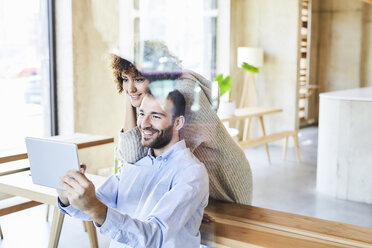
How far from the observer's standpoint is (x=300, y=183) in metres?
3.90

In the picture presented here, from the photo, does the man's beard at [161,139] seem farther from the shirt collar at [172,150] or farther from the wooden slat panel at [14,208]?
the wooden slat panel at [14,208]

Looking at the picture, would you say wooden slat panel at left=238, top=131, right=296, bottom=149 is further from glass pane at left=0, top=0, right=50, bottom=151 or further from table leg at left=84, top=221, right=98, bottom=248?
table leg at left=84, top=221, right=98, bottom=248

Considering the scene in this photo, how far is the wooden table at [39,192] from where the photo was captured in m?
A: 2.11

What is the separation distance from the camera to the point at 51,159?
1077 millimetres

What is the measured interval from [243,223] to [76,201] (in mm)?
589

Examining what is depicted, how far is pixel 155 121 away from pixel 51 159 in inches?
10.2

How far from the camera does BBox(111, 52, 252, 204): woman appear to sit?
115cm

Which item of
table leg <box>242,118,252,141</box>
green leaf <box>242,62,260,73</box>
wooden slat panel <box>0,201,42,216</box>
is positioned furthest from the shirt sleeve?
table leg <box>242,118,252,141</box>

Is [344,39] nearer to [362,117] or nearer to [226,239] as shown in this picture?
[362,117]

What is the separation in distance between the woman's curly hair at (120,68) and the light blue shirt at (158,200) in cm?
20

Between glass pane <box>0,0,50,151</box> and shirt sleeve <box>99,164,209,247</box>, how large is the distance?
249 cm

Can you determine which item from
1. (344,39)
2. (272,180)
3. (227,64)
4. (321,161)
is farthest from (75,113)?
(344,39)

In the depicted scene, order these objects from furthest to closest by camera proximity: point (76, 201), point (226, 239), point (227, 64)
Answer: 1. point (227, 64)
2. point (226, 239)
3. point (76, 201)

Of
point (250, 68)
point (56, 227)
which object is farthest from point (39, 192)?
point (250, 68)
